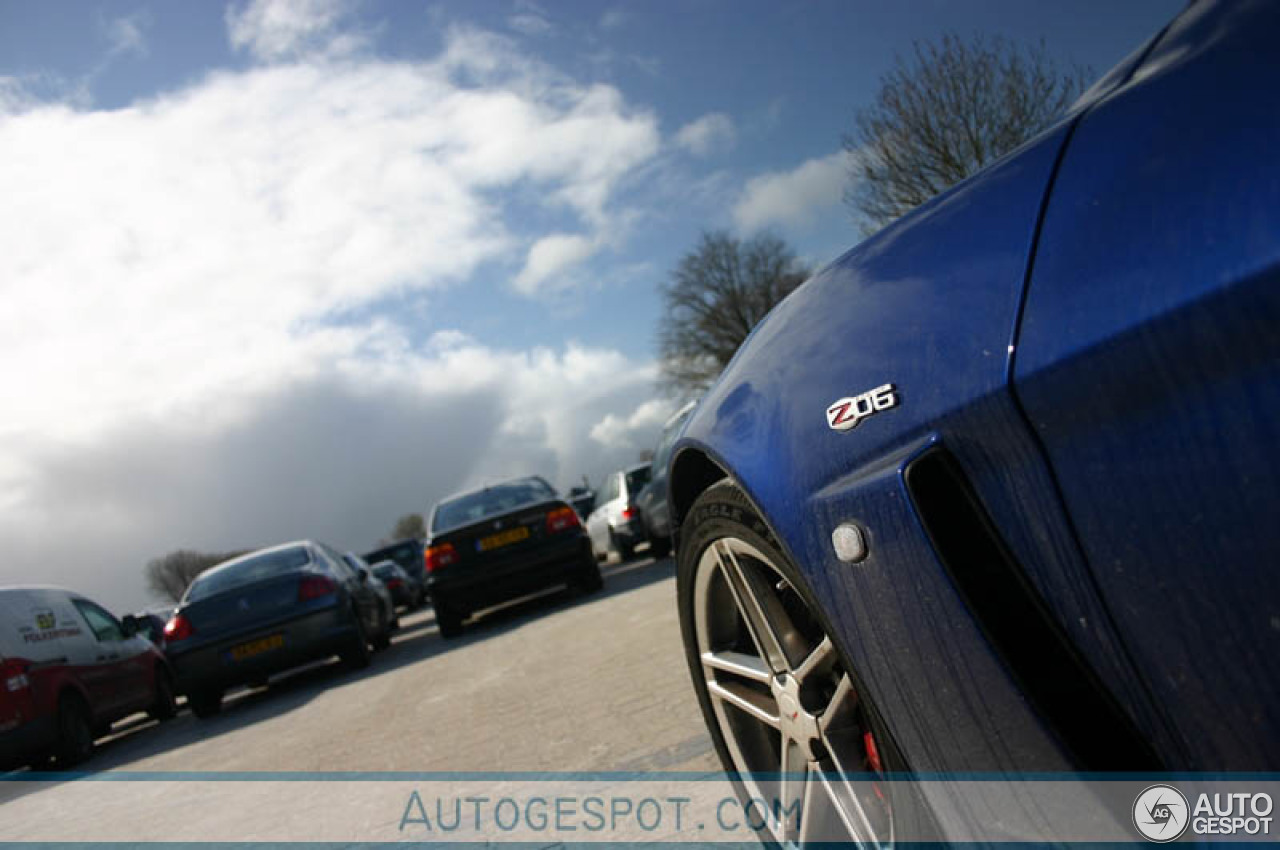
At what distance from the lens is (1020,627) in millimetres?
1305

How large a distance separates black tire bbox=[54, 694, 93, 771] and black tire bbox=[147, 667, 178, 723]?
212 centimetres

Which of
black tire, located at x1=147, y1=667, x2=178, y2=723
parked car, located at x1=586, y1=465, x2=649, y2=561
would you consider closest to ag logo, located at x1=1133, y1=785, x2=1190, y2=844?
black tire, located at x1=147, y1=667, x2=178, y2=723

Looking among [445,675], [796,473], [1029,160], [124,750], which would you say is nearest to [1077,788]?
[796,473]

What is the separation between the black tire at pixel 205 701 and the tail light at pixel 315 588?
44.6 inches

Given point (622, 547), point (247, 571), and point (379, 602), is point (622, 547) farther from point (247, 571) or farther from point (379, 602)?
point (247, 571)

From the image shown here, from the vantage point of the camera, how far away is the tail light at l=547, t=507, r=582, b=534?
33.1ft


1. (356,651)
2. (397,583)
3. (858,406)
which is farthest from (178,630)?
(397,583)

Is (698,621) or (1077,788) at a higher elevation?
(698,621)

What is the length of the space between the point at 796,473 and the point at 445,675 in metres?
6.20

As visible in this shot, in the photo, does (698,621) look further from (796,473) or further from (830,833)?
(796,473)

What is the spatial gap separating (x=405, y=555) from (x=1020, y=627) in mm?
31466

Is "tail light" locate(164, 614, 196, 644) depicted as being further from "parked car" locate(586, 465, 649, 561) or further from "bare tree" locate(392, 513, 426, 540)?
"bare tree" locate(392, 513, 426, 540)

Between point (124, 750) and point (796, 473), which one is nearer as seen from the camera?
point (796, 473)

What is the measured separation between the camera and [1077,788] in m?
1.26
